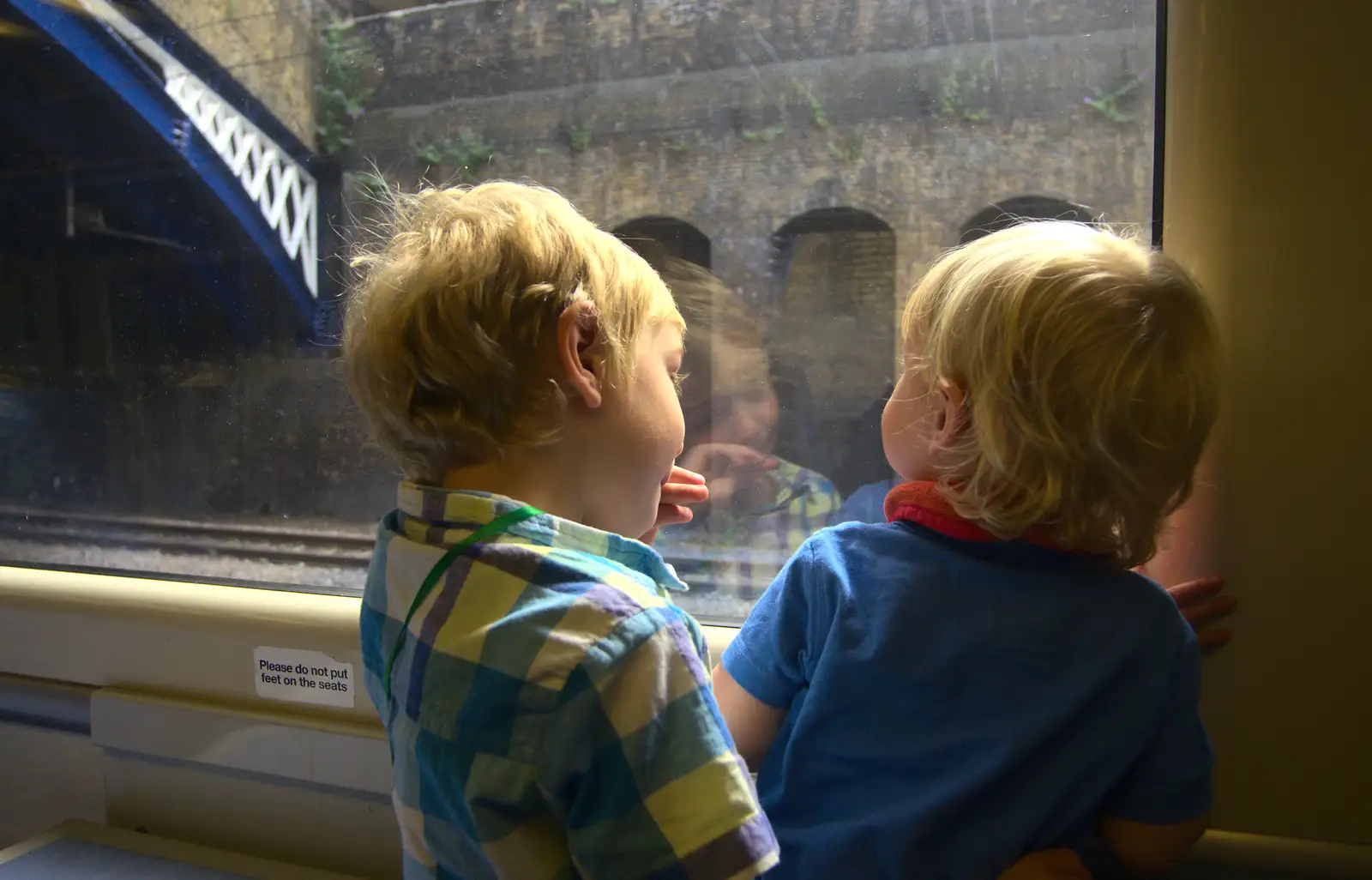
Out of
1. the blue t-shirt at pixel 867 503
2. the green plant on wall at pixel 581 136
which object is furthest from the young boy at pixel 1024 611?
the green plant on wall at pixel 581 136

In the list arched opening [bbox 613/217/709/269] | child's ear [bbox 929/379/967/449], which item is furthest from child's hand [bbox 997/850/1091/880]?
arched opening [bbox 613/217/709/269]

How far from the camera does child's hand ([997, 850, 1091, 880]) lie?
863 mm

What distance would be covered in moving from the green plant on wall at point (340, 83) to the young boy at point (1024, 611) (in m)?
1.06

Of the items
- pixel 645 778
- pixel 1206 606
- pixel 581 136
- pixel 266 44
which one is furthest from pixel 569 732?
pixel 266 44

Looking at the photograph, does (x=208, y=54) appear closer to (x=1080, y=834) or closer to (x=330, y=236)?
(x=330, y=236)

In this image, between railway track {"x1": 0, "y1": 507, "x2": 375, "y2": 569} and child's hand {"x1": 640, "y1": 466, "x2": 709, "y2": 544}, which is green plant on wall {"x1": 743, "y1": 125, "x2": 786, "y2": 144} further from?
railway track {"x1": 0, "y1": 507, "x2": 375, "y2": 569}

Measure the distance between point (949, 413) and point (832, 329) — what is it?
0.38 metres

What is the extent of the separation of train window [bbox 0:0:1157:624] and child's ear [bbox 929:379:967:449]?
322 mm

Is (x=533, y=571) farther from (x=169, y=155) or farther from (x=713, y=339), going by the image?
(x=169, y=155)

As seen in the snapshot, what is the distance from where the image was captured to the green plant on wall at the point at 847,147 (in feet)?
4.07

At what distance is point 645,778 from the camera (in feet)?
2.31

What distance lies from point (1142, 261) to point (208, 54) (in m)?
1.54

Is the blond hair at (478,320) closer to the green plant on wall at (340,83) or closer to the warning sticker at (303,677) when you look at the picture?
the warning sticker at (303,677)

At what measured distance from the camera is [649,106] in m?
1.35
